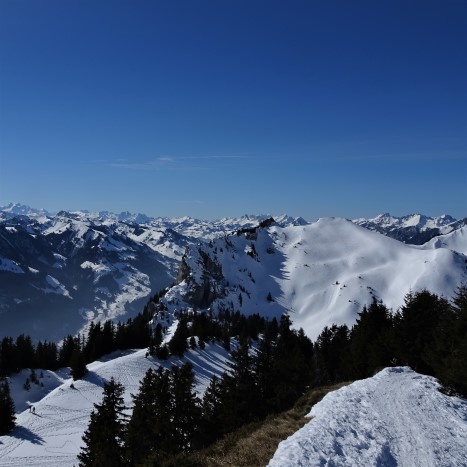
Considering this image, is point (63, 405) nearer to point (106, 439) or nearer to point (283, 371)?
point (106, 439)

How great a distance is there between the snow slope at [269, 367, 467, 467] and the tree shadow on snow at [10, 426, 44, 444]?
3875 cm

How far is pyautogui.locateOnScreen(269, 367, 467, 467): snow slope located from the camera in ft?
53.2

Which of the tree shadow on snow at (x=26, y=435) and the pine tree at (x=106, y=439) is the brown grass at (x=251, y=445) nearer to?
the pine tree at (x=106, y=439)

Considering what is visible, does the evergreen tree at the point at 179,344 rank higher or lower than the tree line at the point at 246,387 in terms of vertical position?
lower

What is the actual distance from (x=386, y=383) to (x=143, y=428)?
1895 cm

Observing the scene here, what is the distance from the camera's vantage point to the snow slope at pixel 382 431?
639 inches

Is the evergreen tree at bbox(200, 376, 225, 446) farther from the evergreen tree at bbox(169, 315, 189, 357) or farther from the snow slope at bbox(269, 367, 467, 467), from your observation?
the evergreen tree at bbox(169, 315, 189, 357)

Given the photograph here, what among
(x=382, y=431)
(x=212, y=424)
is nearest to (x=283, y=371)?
(x=212, y=424)

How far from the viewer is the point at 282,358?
153 feet

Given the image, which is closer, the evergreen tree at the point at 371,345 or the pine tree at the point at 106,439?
the pine tree at the point at 106,439

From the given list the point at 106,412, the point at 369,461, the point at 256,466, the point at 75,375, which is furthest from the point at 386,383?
the point at 75,375

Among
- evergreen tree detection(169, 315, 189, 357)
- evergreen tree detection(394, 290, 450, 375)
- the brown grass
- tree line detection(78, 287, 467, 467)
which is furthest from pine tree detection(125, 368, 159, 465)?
evergreen tree detection(169, 315, 189, 357)

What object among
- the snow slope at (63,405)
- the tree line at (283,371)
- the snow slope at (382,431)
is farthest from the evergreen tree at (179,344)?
the snow slope at (382,431)

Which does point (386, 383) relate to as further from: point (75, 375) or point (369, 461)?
point (75, 375)
